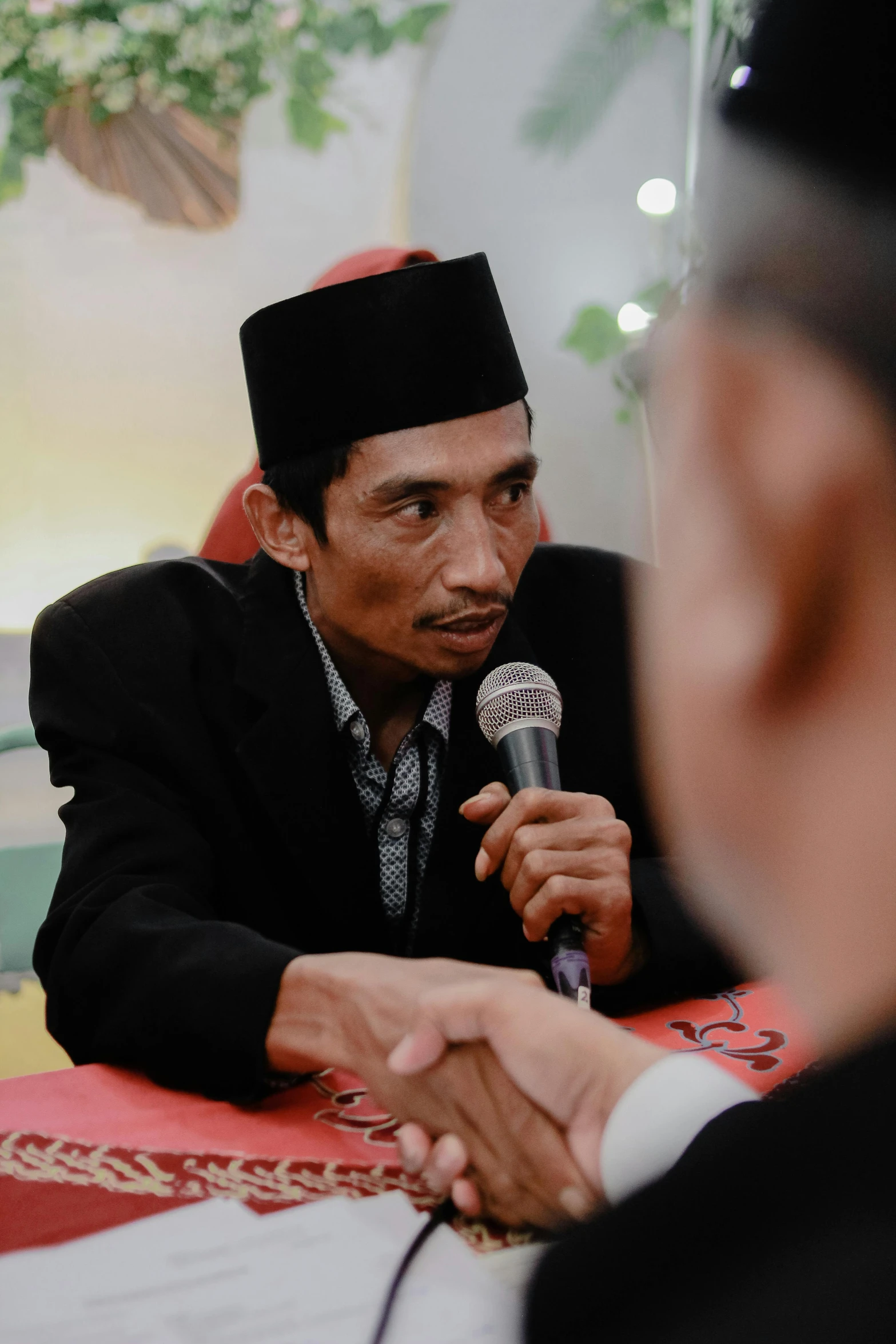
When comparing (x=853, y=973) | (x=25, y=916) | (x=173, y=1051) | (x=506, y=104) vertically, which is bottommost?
(x=25, y=916)

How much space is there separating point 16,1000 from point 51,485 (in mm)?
1167

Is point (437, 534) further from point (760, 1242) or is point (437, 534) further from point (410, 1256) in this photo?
point (760, 1242)

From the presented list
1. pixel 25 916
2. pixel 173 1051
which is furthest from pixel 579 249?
pixel 173 1051

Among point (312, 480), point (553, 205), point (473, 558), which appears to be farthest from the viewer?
point (553, 205)

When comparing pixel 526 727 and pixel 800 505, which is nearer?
pixel 800 505

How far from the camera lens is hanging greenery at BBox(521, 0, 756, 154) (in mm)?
2834

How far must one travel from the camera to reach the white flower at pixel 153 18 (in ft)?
8.10

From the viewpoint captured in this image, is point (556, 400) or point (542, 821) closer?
point (542, 821)

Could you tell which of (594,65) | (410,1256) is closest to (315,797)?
(410,1256)

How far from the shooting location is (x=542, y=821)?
1.07 m

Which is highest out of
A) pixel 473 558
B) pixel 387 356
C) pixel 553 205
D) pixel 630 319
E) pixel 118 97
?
pixel 118 97

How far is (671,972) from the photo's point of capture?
1.10 meters

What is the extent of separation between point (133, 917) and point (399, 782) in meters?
0.50

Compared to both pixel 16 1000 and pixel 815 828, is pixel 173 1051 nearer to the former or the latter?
pixel 815 828
